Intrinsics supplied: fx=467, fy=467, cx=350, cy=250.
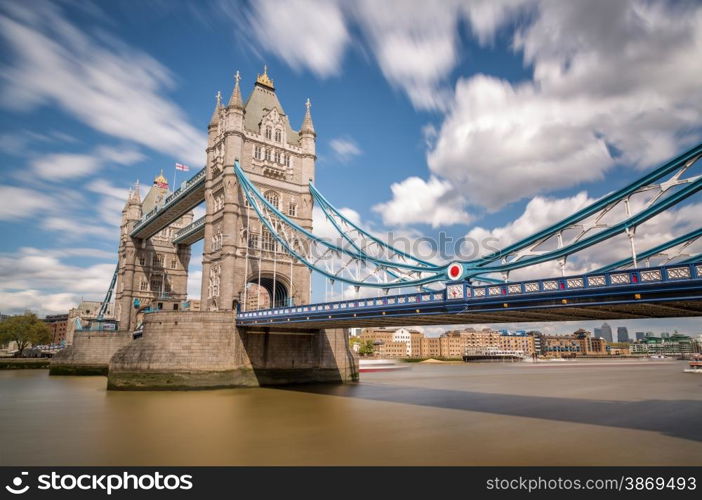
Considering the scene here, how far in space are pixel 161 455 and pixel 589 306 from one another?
13.5 metres

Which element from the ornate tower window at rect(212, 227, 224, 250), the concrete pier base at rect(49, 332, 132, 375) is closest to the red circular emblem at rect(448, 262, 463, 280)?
the ornate tower window at rect(212, 227, 224, 250)

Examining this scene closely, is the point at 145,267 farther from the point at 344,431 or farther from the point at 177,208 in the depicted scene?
the point at 344,431

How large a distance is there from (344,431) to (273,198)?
25522 mm

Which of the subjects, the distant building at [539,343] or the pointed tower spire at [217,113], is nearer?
the pointed tower spire at [217,113]

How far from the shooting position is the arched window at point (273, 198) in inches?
1474

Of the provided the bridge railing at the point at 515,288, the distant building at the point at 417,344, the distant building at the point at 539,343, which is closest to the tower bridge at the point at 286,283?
the bridge railing at the point at 515,288

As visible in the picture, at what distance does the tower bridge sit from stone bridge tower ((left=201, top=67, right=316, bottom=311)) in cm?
11

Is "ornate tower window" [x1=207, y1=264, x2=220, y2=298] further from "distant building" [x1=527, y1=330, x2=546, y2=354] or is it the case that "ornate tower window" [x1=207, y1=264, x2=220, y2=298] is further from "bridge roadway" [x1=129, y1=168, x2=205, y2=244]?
"distant building" [x1=527, y1=330, x2=546, y2=354]

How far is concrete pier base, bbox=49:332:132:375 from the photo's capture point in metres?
44.5

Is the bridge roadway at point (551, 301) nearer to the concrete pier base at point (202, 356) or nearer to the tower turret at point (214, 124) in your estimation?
the concrete pier base at point (202, 356)

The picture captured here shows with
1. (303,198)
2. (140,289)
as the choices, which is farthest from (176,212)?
(303,198)

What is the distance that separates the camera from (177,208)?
45812 millimetres

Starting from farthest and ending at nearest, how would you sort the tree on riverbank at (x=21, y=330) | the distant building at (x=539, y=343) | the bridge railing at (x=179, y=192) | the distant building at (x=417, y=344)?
1. the distant building at (x=539, y=343)
2. the distant building at (x=417, y=344)
3. the tree on riverbank at (x=21, y=330)
4. the bridge railing at (x=179, y=192)
